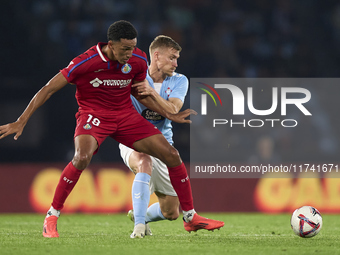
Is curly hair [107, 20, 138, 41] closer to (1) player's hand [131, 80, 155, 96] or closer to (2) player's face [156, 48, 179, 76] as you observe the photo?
(1) player's hand [131, 80, 155, 96]

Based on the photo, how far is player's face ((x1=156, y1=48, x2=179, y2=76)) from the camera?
18.4 feet

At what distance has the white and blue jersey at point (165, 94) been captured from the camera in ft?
18.4

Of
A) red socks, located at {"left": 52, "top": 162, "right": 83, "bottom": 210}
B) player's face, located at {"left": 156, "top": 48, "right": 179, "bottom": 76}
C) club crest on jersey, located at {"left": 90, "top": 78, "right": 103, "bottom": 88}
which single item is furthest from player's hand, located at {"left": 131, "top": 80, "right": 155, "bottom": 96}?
red socks, located at {"left": 52, "top": 162, "right": 83, "bottom": 210}

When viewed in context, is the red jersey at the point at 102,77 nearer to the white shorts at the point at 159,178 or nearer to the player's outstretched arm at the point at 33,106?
the player's outstretched arm at the point at 33,106

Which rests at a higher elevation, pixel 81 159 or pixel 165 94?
pixel 165 94

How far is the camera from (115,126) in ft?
16.5

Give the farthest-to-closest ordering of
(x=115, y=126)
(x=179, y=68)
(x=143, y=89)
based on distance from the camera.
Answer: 1. (x=179, y=68)
2. (x=143, y=89)
3. (x=115, y=126)

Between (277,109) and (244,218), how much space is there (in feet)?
10.5

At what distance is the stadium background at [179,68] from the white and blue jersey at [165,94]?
394cm

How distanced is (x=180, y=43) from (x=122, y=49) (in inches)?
305

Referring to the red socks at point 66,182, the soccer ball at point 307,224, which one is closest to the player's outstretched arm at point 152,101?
the red socks at point 66,182

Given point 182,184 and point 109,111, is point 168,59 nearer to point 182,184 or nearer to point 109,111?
point 109,111

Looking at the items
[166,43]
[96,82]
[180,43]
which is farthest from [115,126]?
[180,43]

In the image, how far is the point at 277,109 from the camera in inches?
427
